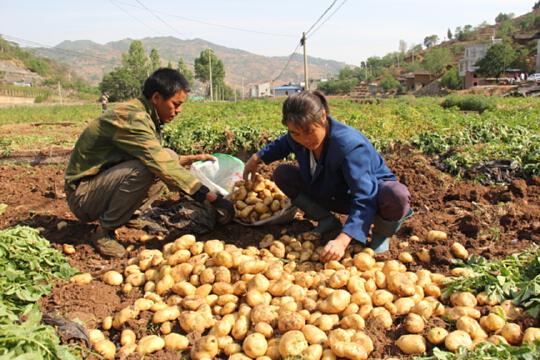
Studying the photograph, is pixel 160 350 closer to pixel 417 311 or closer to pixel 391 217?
pixel 417 311

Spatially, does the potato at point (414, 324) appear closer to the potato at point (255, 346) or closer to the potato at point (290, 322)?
the potato at point (290, 322)

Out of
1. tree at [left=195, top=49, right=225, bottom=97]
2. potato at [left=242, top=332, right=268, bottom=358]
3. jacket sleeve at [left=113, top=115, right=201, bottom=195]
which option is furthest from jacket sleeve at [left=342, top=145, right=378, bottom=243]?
tree at [left=195, top=49, right=225, bottom=97]

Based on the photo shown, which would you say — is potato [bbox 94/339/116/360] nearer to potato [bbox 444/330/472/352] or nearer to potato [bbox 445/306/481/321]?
potato [bbox 444/330/472/352]

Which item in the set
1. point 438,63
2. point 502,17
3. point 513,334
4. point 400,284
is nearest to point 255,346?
point 400,284

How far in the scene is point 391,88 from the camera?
67.9 meters

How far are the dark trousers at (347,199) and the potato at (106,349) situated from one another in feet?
6.06

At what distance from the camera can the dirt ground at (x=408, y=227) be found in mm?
2803

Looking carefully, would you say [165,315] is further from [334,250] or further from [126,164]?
[126,164]

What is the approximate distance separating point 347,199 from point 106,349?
6.58 feet

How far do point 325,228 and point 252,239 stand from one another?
1.97 ft

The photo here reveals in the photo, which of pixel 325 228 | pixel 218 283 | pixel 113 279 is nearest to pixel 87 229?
pixel 113 279

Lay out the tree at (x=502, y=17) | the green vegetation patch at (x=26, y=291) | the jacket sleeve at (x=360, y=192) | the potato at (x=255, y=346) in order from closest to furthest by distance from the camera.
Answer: the green vegetation patch at (x=26, y=291) < the potato at (x=255, y=346) < the jacket sleeve at (x=360, y=192) < the tree at (x=502, y=17)

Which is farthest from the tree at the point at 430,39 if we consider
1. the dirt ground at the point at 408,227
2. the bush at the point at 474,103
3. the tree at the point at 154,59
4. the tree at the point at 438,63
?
the dirt ground at the point at 408,227

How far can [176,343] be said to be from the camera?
235cm
